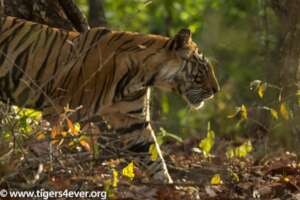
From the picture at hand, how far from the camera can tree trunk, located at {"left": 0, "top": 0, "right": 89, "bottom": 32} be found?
25.6 feet

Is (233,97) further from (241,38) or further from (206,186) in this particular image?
(206,186)

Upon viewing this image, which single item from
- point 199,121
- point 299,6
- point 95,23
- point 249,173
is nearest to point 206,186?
point 249,173

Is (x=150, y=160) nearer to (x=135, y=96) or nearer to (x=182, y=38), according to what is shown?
(x=135, y=96)

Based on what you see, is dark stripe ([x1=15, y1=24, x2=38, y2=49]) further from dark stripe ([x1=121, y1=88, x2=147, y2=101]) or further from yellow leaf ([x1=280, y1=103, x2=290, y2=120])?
yellow leaf ([x1=280, y1=103, x2=290, y2=120])

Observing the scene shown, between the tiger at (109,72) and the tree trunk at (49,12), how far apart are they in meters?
0.58

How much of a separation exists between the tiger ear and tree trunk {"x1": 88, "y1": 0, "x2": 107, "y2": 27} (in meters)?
2.18

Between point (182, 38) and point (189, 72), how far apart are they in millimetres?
281

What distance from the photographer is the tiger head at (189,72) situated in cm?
699

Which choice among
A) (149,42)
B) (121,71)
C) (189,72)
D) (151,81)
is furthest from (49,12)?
(189,72)

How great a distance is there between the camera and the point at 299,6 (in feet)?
24.8

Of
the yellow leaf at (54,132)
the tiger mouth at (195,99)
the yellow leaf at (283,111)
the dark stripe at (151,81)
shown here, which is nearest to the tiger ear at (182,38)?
the dark stripe at (151,81)

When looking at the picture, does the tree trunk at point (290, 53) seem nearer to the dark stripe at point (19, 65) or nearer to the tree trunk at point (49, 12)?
the tree trunk at point (49, 12)

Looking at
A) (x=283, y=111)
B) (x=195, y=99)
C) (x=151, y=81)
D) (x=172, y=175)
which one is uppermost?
(x=151, y=81)

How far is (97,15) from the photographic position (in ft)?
29.5
